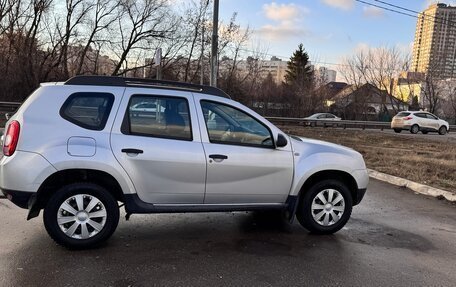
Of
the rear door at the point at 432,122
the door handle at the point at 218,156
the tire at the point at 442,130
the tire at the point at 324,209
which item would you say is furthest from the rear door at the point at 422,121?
the door handle at the point at 218,156

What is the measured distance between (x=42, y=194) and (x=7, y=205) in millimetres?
2101

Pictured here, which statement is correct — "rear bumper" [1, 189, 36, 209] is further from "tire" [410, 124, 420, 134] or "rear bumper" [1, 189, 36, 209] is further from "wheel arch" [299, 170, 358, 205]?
"tire" [410, 124, 420, 134]

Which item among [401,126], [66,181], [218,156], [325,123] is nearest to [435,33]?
[401,126]

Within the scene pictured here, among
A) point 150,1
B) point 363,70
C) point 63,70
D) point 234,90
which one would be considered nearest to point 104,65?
point 63,70

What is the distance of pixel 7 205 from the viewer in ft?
21.1

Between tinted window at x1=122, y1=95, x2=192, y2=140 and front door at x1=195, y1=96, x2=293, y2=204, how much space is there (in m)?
0.20

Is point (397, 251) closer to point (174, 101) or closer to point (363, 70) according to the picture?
point (174, 101)

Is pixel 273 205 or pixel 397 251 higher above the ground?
pixel 273 205

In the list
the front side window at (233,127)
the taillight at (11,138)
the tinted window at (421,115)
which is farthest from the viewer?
the tinted window at (421,115)

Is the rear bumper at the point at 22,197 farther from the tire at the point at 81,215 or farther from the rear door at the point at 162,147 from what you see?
the rear door at the point at 162,147

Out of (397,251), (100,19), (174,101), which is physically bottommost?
(397,251)

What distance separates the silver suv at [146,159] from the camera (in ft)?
15.0

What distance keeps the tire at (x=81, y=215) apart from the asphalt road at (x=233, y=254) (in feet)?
0.46

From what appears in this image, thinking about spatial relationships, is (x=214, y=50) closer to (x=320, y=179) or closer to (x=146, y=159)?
(x=320, y=179)
